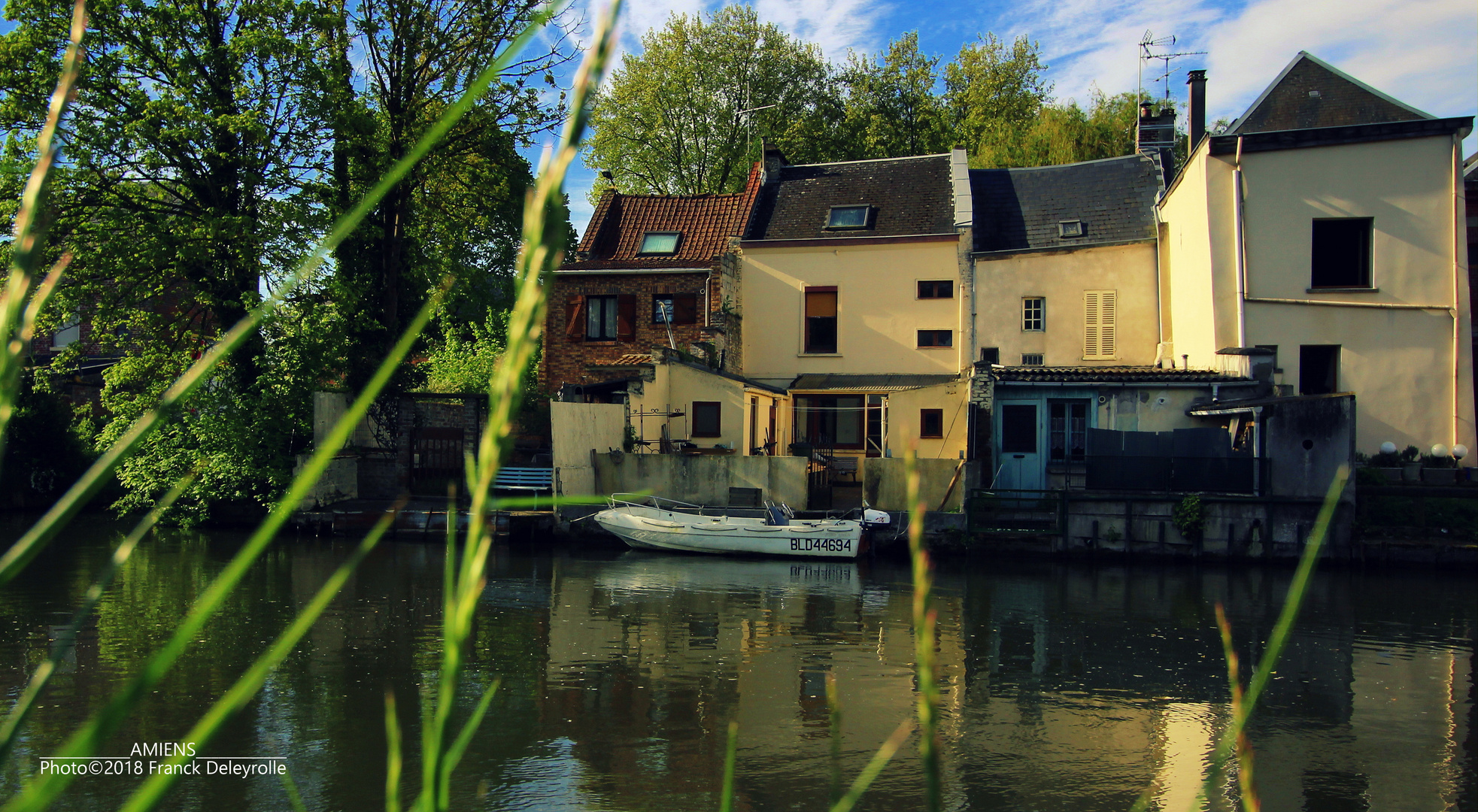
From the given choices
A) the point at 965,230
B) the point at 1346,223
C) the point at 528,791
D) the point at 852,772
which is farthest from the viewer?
the point at 965,230

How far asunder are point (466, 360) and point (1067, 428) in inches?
756

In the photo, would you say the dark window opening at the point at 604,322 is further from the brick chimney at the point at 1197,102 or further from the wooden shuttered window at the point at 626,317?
the brick chimney at the point at 1197,102

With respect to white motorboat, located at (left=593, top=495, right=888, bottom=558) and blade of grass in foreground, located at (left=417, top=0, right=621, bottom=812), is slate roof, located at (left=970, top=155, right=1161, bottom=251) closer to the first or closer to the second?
white motorboat, located at (left=593, top=495, right=888, bottom=558)

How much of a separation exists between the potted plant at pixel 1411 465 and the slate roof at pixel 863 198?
12005 mm

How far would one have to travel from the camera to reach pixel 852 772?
805 centimetres

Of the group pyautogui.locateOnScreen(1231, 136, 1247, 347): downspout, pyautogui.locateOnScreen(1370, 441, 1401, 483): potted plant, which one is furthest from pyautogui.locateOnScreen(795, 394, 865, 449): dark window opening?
pyautogui.locateOnScreen(1370, 441, 1401, 483): potted plant

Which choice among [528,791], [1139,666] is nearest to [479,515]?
[528,791]

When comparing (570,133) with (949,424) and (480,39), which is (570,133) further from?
(480,39)

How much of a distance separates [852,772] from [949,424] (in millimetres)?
16849

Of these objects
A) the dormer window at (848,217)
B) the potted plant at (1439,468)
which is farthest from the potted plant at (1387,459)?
the dormer window at (848,217)

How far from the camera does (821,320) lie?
27812 millimetres

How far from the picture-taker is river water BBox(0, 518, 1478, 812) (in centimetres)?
771

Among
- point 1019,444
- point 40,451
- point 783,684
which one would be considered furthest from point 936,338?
point 40,451

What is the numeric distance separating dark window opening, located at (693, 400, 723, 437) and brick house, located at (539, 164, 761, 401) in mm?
3092
